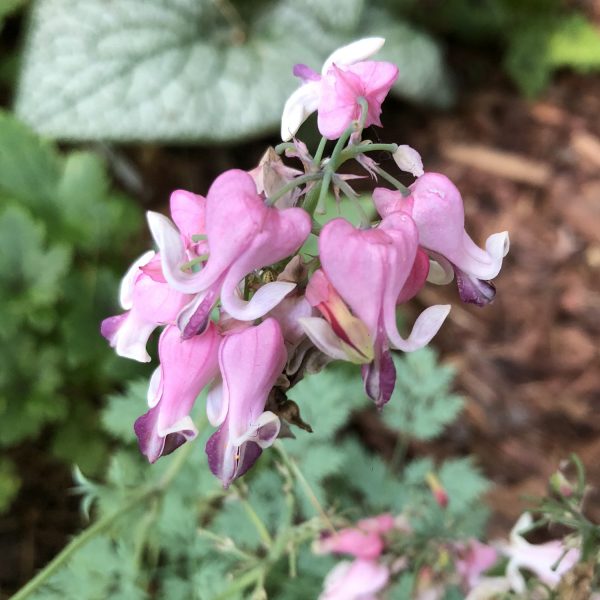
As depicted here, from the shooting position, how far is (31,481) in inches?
82.6

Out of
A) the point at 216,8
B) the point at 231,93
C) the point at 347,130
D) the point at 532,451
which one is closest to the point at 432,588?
the point at 347,130

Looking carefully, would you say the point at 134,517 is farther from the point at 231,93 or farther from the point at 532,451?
the point at 231,93

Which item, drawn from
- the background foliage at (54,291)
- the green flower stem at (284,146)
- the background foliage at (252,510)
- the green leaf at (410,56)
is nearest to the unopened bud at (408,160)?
the green flower stem at (284,146)

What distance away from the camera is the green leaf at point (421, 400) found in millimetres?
1477

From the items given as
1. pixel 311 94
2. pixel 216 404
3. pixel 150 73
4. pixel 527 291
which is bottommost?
pixel 527 291

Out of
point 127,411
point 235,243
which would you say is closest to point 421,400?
point 127,411

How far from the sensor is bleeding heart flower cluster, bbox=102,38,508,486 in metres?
0.69

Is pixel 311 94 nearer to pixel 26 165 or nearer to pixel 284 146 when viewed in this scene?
pixel 284 146

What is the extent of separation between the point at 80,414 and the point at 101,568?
2.48 feet

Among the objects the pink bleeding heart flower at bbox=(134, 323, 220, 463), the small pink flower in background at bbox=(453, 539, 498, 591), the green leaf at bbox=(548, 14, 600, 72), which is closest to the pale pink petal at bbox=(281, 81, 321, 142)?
the pink bleeding heart flower at bbox=(134, 323, 220, 463)

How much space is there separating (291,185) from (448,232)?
16 centimetres

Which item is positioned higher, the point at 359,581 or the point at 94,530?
the point at 94,530

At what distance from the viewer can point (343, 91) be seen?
771 mm

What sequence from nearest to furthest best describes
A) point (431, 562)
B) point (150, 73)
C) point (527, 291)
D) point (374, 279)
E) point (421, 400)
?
point (374, 279) → point (431, 562) → point (421, 400) → point (150, 73) → point (527, 291)
